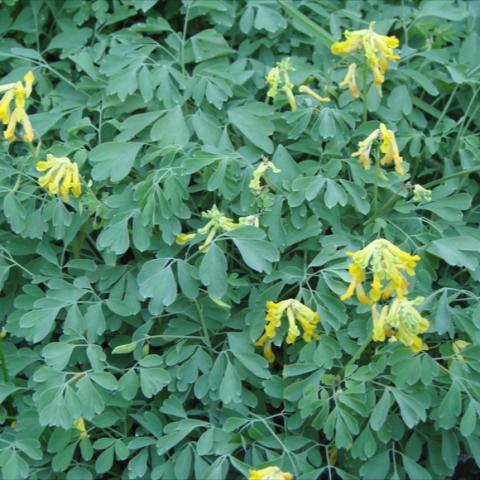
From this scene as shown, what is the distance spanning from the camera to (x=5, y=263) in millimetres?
2543

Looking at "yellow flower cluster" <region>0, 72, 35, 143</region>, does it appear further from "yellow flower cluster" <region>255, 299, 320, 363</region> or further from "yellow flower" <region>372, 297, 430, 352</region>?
"yellow flower" <region>372, 297, 430, 352</region>

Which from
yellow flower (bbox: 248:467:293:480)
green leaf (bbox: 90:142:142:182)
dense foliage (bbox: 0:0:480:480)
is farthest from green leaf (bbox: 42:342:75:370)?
yellow flower (bbox: 248:467:293:480)

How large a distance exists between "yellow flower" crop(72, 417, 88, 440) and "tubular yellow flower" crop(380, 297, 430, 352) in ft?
2.65

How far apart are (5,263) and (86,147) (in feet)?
1.72

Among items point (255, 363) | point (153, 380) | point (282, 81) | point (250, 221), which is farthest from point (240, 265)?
point (282, 81)

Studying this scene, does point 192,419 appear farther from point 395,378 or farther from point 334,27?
point 334,27

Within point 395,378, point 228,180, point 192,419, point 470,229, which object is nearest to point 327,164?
point 228,180

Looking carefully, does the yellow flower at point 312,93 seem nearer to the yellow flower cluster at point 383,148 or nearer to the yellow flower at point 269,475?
the yellow flower cluster at point 383,148

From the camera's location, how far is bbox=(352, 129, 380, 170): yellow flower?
2.35 metres

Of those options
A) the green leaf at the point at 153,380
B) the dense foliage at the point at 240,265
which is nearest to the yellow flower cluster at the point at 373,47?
the dense foliage at the point at 240,265

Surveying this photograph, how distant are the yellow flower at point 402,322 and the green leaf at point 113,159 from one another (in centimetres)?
88

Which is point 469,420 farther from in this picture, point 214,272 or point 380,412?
point 214,272

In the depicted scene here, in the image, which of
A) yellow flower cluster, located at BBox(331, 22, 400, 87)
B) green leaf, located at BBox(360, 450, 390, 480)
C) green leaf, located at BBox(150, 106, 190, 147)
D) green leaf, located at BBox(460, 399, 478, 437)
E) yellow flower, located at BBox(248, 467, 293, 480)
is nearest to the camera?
yellow flower, located at BBox(248, 467, 293, 480)

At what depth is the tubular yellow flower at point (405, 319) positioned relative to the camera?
2008mm
